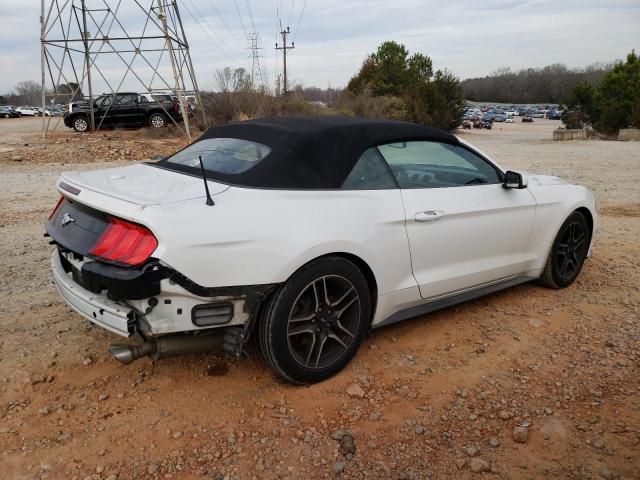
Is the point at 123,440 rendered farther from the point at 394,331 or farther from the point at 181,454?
the point at 394,331

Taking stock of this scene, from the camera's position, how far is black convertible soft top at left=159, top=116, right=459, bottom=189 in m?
3.07

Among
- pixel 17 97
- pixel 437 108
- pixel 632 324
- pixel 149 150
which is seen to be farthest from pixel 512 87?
pixel 632 324

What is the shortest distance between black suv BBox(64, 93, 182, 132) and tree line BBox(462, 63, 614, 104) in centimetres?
11627

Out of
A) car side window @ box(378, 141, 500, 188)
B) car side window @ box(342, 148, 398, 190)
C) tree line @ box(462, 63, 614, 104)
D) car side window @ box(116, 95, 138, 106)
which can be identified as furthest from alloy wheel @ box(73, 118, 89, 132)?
tree line @ box(462, 63, 614, 104)

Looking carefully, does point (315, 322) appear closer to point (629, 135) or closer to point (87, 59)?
point (87, 59)

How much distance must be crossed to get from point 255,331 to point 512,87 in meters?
156

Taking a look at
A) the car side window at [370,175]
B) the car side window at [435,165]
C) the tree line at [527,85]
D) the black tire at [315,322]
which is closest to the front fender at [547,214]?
the car side window at [435,165]

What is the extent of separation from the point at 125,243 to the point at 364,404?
5.00 feet

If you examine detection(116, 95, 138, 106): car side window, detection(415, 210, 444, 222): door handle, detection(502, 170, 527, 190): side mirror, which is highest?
detection(116, 95, 138, 106): car side window

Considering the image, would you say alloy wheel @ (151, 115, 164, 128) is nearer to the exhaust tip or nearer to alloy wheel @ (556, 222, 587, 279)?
alloy wheel @ (556, 222, 587, 279)

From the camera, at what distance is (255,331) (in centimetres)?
304

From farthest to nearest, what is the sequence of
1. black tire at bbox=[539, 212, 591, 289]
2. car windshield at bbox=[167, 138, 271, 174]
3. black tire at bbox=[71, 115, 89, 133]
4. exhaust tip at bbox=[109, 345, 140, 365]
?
1. black tire at bbox=[71, 115, 89, 133]
2. black tire at bbox=[539, 212, 591, 289]
3. car windshield at bbox=[167, 138, 271, 174]
4. exhaust tip at bbox=[109, 345, 140, 365]

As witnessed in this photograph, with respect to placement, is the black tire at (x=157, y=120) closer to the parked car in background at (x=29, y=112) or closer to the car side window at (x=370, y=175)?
the car side window at (x=370, y=175)

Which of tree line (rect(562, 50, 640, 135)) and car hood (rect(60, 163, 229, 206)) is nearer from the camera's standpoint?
car hood (rect(60, 163, 229, 206))
